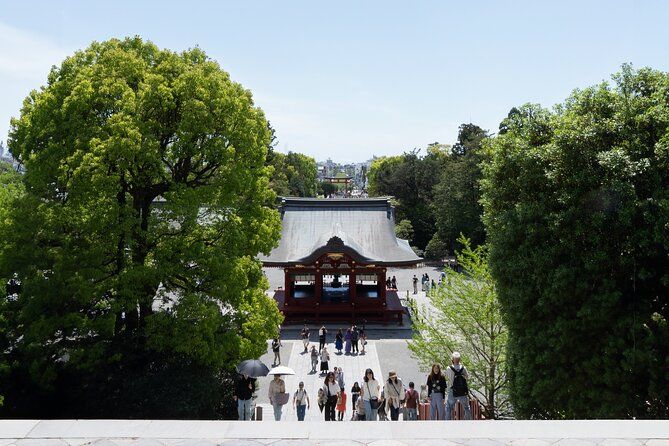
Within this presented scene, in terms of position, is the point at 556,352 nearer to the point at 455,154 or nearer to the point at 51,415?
the point at 51,415

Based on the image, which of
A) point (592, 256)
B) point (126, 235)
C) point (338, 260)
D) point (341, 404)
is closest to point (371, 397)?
point (341, 404)

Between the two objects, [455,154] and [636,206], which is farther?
[455,154]

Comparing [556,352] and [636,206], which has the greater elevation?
[636,206]

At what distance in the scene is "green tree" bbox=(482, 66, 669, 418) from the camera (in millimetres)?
8578

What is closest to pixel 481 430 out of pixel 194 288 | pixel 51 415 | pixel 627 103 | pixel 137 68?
pixel 627 103

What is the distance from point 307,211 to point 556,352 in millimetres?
21017

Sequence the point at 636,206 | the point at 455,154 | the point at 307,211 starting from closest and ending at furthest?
the point at 636,206 → the point at 307,211 → the point at 455,154

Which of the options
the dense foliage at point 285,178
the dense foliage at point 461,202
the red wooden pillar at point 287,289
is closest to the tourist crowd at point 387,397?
the red wooden pillar at point 287,289

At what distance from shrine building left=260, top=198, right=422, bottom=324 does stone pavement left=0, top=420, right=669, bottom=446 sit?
18.4m

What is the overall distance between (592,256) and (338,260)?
1665cm

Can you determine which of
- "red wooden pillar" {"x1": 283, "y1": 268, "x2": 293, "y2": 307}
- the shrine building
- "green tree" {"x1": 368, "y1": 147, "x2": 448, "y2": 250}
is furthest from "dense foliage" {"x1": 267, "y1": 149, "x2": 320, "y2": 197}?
"red wooden pillar" {"x1": 283, "y1": 268, "x2": 293, "y2": 307}

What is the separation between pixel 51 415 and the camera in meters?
11.0

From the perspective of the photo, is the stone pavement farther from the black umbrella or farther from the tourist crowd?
the black umbrella

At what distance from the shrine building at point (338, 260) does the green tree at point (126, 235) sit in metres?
12.0
